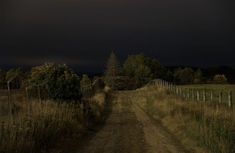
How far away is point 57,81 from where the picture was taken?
2505cm

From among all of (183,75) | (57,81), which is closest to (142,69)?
(183,75)

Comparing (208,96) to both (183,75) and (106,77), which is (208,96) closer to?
(106,77)

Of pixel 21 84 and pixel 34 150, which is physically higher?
pixel 21 84

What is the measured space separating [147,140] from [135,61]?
105 m

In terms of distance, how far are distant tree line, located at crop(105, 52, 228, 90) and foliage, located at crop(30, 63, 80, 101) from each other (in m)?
75.5

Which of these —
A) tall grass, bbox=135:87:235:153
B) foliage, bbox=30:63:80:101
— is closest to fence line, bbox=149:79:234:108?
tall grass, bbox=135:87:235:153

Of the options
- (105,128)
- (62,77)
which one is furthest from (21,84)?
(105,128)

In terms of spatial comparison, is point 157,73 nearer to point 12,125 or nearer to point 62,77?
point 62,77

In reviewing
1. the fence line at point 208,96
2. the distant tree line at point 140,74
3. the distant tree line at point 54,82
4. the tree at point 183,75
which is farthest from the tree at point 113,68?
the distant tree line at point 54,82

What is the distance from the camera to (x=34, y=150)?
13.2m

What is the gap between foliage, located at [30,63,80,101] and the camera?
24719 mm

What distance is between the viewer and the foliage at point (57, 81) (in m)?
24.7

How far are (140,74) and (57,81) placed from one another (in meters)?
87.2

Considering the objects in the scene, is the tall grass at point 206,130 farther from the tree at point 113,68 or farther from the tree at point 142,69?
the tree at point 113,68
